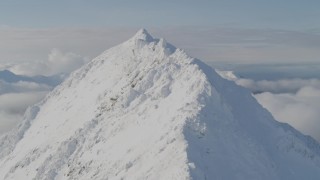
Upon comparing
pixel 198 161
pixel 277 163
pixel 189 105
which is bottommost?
pixel 277 163

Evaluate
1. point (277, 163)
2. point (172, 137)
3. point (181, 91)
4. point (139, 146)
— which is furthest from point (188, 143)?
point (277, 163)

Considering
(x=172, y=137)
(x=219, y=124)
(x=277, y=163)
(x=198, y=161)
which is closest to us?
(x=198, y=161)

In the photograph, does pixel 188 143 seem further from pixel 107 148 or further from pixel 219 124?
pixel 107 148

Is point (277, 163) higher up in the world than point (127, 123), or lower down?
lower down

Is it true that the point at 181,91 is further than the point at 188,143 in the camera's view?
Yes

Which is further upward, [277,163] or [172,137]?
[172,137]

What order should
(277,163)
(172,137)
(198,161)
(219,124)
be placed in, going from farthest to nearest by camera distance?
(277,163), (219,124), (172,137), (198,161)

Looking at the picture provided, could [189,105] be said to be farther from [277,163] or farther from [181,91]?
[277,163]

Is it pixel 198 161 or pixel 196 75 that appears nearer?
pixel 198 161

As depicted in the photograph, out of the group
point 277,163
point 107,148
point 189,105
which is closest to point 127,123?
point 107,148
